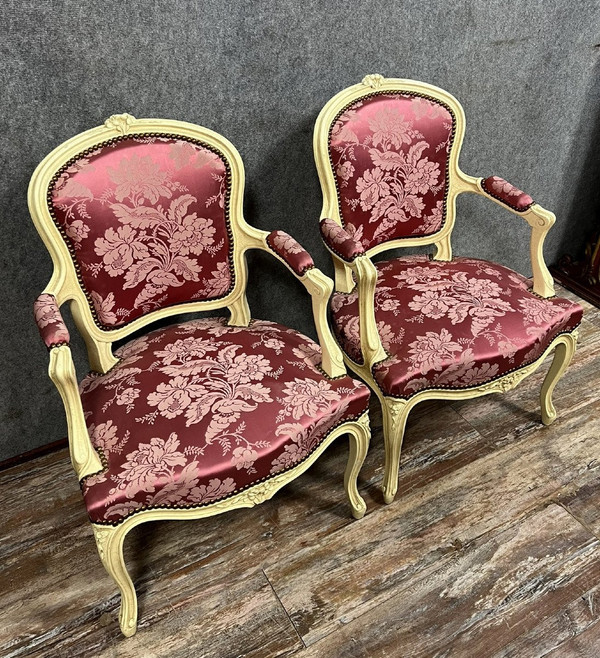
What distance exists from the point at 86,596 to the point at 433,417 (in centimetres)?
108

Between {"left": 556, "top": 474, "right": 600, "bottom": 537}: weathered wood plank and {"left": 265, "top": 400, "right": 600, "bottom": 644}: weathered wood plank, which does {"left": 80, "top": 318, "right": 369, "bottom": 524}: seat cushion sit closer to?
{"left": 265, "top": 400, "right": 600, "bottom": 644}: weathered wood plank

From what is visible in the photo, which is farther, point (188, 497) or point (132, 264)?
point (132, 264)

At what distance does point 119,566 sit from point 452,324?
906 mm

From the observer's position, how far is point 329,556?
4.76ft

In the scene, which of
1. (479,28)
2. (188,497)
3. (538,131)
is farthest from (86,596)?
(538,131)

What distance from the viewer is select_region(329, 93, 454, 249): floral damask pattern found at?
58.2 inches

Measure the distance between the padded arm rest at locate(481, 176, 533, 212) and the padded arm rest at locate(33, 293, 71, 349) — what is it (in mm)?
1163

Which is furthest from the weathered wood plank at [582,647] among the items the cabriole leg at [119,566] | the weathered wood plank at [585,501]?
the cabriole leg at [119,566]

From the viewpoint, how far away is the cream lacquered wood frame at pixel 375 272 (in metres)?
1.37

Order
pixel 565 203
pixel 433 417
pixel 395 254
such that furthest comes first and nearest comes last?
pixel 565 203
pixel 395 254
pixel 433 417

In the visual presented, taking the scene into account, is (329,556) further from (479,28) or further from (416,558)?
(479,28)

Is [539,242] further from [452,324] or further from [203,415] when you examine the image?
[203,415]

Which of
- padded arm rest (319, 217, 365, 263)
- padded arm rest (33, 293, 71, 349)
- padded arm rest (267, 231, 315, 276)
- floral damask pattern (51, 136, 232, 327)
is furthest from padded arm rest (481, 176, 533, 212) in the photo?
padded arm rest (33, 293, 71, 349)

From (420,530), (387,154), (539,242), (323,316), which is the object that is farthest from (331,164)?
(420,530)
